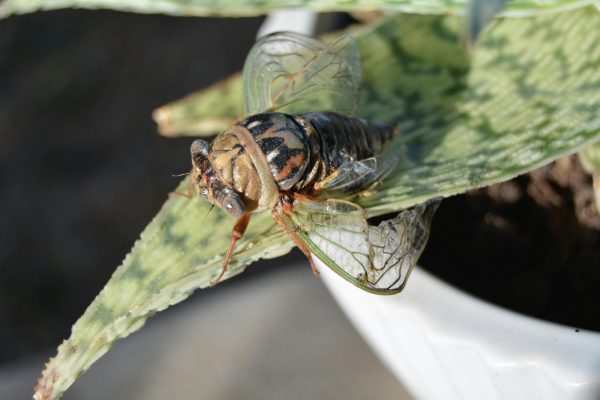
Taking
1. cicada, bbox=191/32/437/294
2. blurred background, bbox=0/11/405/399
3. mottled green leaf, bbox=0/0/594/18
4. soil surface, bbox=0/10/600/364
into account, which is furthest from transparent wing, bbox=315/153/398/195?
soil surface, bbox=0/10/600/364

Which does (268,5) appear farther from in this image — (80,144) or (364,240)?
(80,144)

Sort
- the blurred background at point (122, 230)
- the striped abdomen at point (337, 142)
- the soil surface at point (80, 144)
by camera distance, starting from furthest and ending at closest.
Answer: the soil surface at point (80, 144) < the blurred background at point (122, 230) < the striped abdomen at point (337, 142)

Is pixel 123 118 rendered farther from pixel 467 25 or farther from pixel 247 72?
pixel 467 25

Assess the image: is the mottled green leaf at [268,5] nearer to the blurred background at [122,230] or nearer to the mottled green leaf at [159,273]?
the mottled green leaf at [159,273]

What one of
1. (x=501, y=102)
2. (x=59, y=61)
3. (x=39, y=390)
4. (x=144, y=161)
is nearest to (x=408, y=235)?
(x=501, y=102)

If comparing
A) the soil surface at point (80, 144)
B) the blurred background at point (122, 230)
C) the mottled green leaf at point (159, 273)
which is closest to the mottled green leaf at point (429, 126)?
the mottled green leaf at point (159, 273)

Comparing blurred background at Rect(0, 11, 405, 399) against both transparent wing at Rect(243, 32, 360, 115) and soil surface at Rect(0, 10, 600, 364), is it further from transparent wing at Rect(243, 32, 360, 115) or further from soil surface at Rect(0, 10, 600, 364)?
transparent wing at Rect(243, 32, 360, 115)
